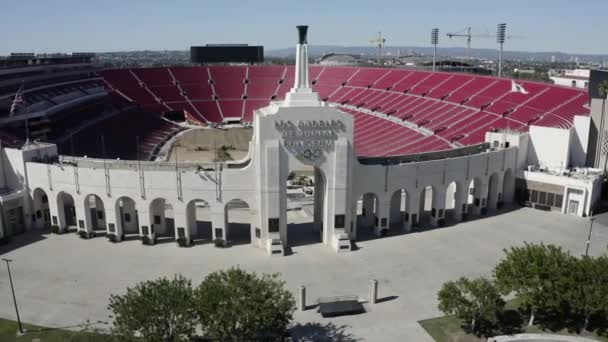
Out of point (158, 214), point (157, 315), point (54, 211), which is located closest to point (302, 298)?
point (157, 315)

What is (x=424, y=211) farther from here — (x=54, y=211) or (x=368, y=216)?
(x=54, y=211)

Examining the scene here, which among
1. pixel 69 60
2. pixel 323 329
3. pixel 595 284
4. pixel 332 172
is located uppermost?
pixel 69 60

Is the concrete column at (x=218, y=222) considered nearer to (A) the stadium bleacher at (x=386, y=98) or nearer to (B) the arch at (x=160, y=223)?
(B) the arch at (x=160, y=223)

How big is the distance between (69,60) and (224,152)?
5296 centimetres

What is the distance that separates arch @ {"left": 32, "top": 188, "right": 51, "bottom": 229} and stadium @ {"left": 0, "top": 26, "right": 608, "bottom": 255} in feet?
0.49

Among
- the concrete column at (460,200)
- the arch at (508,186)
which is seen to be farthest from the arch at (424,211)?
the arch at (508,186)

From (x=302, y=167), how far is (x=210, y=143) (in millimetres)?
61107

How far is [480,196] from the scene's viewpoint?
59.5 metres

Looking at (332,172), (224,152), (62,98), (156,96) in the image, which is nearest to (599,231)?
(332,172)

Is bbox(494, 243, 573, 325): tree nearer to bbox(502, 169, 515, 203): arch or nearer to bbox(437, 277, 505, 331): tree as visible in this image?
bbox(437, 277, 505, 331): tree

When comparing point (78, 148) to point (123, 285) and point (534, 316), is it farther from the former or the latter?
point (534, 316)

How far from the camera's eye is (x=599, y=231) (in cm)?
5519

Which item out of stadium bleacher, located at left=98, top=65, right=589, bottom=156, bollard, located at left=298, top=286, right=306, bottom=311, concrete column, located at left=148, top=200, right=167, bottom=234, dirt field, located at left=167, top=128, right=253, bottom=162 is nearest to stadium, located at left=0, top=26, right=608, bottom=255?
concrete column, located at left=148, top=200, right=167, bottom=234

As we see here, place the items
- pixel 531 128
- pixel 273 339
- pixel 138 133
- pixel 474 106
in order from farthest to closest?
pixel 138 133 < pixel 474 106 < pixel 531 128 < pixel 273 339
